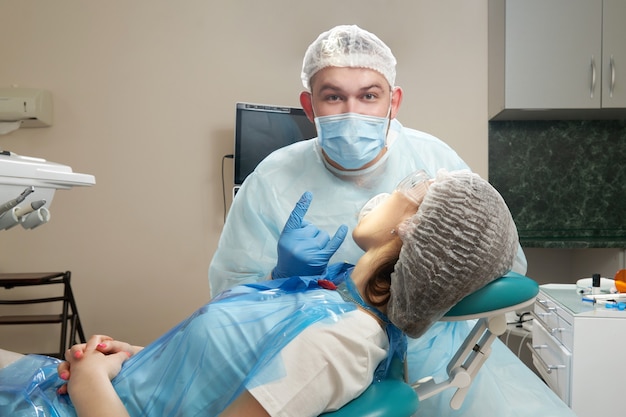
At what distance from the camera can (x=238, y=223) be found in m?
1.81

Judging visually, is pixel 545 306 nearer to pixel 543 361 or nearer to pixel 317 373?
pixel 543 361

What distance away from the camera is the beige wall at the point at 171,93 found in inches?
134

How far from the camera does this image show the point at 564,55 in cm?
301

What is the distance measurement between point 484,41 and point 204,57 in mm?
1652

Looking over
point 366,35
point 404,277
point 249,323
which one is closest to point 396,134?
point 366,35

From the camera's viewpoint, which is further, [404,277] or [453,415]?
[453,415]

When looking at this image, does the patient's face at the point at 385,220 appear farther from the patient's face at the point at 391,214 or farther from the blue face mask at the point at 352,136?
the blue face mask at the point at 352,136

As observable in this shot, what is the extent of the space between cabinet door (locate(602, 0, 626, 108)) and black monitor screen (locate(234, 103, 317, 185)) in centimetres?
163

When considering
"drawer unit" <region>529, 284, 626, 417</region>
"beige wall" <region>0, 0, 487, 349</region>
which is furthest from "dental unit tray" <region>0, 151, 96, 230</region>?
"beige wall" <region>0, 0, 487, 349</region>

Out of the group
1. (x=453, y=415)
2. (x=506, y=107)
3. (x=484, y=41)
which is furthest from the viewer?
(x=484, y=41)

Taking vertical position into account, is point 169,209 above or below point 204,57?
below

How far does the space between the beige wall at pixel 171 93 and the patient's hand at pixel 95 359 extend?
89.1 inches

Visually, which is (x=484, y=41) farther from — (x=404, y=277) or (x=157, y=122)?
(x=404, y=277)

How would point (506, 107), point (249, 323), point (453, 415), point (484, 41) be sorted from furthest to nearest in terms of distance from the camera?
point (484, 41) → point (506, 107) → point (453, 415) → point (249, 323)
